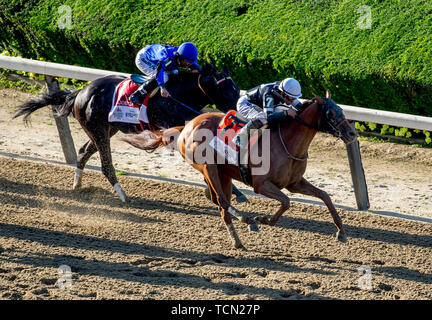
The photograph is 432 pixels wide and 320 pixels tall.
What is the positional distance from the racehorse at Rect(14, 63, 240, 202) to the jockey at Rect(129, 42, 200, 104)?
4.3 inches

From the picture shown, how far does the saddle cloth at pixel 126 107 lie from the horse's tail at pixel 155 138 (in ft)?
0.60

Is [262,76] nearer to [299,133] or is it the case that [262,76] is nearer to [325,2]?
[325,2]

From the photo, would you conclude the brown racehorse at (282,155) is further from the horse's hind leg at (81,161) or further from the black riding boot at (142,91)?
the horse's hind leg at (81,161)

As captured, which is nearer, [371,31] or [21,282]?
[21,282]

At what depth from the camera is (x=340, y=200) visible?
745 cm

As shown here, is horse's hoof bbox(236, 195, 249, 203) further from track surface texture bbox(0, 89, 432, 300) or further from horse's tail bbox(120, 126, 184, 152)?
horse's tail bbox(120, 126, 184, 152)

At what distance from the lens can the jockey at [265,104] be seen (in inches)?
229

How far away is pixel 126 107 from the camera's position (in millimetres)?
7102

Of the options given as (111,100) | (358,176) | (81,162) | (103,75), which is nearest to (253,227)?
(358,176)

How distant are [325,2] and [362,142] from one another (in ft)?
6.91

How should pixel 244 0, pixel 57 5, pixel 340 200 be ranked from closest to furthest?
1. pixel 340 200
2. pixel 244 0
3. pixel 57 5

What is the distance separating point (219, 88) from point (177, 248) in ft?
5.03

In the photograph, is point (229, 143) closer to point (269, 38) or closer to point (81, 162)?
point (81, 162)
